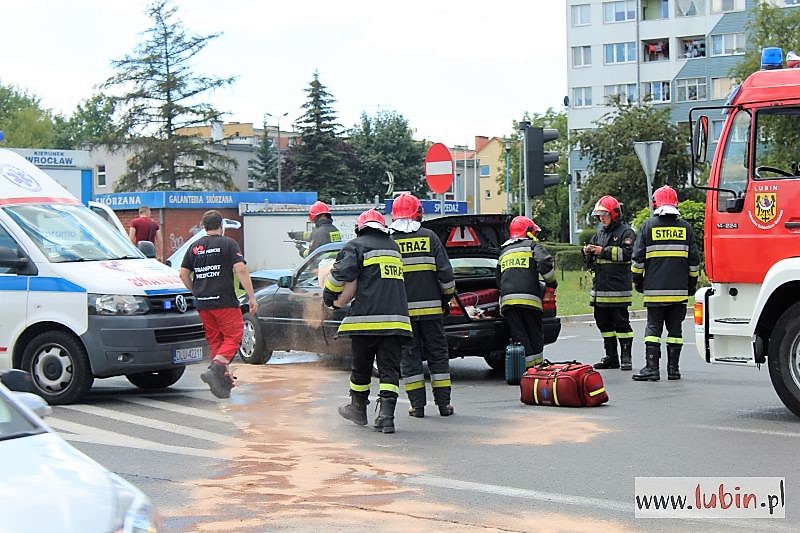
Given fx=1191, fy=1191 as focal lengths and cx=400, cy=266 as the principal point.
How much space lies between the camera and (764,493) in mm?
7453

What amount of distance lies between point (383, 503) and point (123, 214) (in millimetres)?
42865

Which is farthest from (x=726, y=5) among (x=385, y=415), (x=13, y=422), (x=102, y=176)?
(x=13, y=422)

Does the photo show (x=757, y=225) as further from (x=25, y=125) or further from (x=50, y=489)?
(x=25, y=125)

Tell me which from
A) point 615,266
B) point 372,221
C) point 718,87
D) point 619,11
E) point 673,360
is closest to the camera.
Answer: point 372,221

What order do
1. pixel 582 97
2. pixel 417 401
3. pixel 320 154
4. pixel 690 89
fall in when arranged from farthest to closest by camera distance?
1. pixel 582 97
2. pixel 690 89
3. pixel 320 154
4. pixel 417 401

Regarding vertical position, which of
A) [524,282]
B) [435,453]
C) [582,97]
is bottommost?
[435,453]

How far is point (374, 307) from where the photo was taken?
33.3ft

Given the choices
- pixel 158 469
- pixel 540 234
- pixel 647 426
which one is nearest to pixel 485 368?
pixel 540 234

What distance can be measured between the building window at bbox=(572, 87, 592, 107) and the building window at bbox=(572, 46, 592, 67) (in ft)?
5.95

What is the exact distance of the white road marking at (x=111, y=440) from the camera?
9.31 meters

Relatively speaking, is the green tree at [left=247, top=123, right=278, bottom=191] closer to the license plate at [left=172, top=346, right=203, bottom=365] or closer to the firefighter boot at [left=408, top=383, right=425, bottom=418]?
the license plate at [left=172, top=346, right=203, bottom=365]

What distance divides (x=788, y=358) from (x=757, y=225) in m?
1.16

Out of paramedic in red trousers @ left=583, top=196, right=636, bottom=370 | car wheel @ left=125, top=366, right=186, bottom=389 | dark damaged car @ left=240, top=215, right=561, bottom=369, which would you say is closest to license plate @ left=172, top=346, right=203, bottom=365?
car wheel @ left=125, top=366, right=186, bottom=389

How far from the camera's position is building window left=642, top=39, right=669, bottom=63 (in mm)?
85375
